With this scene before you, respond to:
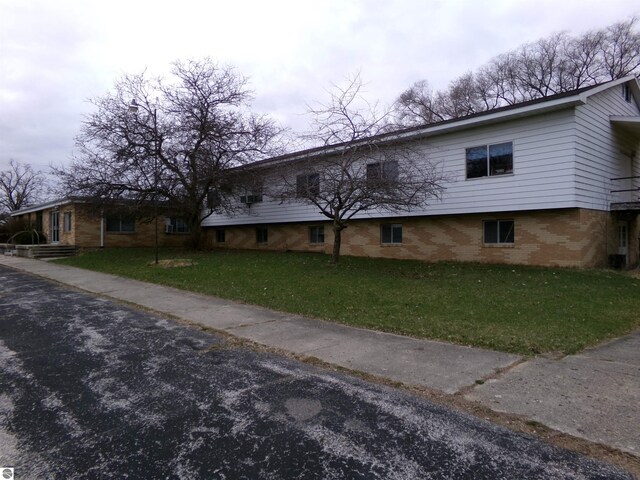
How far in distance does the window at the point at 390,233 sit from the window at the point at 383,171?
4737mm

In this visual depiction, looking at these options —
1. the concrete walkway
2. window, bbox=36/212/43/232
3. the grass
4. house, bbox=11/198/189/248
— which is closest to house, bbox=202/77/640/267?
the grass

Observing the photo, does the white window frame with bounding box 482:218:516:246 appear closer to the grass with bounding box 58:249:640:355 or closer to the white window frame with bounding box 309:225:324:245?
the grass with bounding box 58:249:640:355

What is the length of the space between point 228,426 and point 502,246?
45.5 feet

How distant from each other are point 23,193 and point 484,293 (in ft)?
213

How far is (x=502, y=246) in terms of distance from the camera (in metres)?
15.3

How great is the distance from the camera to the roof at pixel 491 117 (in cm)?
1320

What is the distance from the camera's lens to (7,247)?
2712 cm

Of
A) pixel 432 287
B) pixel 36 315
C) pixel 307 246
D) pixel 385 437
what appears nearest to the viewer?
pixel 385 437

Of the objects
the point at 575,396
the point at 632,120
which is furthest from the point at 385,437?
the point at 632,120

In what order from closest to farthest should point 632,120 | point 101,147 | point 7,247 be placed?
point 632,120 < point 101,147 < point 7,247

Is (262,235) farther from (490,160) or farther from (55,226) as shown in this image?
(55,226)

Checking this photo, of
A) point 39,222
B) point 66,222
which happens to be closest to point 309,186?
point 66,222

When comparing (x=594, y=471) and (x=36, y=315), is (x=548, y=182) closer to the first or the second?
(x=594, y=471)

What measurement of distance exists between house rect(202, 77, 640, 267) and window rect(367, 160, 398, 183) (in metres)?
0.79
